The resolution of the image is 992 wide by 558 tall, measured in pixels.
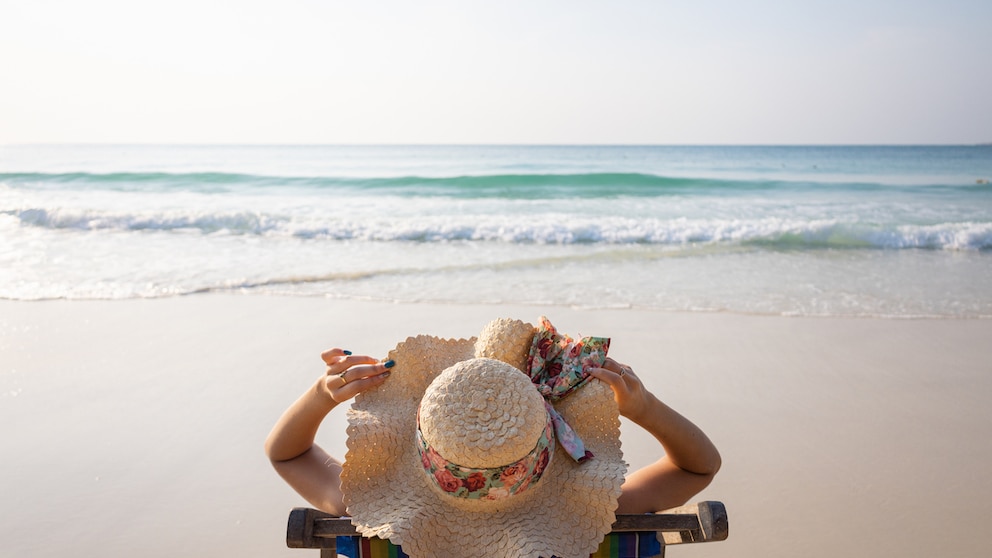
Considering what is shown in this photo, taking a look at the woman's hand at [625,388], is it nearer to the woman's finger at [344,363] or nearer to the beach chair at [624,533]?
the beach chair at [624,533]

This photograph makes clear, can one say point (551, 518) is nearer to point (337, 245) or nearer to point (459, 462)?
point (459, 462)

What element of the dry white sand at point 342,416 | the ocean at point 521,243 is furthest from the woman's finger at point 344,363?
the ocean at point 521,243

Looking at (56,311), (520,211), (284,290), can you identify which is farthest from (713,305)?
(520,211)

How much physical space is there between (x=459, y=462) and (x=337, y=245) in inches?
329

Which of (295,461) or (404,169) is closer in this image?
(295,461)

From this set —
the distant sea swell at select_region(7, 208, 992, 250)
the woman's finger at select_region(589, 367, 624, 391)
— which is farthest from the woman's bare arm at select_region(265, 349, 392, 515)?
the distant sea swell at select_region(7, 208, 992, 250)

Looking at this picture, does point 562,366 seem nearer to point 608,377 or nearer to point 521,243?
point 608,377

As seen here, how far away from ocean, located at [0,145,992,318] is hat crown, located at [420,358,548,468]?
172 inches

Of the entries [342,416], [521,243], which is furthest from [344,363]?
[521,243]

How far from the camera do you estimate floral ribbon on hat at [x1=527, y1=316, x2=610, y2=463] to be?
1.57m

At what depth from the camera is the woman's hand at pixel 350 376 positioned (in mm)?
1629

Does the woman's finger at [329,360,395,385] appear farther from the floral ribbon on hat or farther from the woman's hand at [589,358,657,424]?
the woman's hand at [589,358,657,424]

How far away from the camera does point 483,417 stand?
4.51 feet

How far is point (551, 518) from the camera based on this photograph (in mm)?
1523
